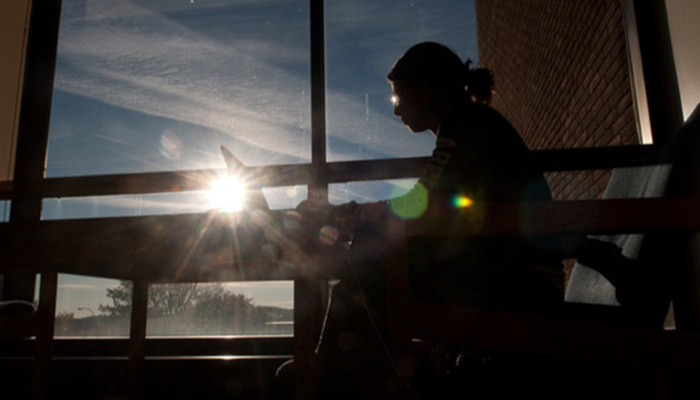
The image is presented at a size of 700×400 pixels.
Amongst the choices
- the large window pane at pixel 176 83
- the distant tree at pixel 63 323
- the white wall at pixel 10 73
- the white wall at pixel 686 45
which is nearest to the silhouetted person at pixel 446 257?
the white wall at pixel 686 45

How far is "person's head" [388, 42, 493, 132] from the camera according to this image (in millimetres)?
1631

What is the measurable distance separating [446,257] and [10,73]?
381cm

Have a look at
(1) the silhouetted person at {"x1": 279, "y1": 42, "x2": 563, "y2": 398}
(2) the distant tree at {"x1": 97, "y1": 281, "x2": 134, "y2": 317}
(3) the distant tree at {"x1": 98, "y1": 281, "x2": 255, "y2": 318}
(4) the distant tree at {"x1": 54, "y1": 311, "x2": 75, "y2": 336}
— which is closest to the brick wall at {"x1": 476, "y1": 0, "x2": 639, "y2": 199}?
(1) the silhouetted person at {"x1": 279, "y1": 42, "x2": 563, "y2": 398}

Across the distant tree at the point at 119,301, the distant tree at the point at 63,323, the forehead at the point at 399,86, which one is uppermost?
the forehead at the point at 399,86

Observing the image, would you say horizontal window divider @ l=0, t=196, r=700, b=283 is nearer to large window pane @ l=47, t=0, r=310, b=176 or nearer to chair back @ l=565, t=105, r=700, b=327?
chair back @ l=565, t=105, r=700, b=327

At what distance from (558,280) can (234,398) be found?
4.91 feet

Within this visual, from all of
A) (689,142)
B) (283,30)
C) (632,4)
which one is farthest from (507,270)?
(283,30)

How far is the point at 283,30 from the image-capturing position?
10.2ft

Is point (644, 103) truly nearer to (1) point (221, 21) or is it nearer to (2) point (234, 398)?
(2) point (234, 398)

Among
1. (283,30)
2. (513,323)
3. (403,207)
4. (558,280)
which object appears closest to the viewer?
(513,323)

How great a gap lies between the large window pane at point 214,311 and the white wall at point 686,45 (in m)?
1.81

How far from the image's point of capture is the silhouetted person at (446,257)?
1.03 meters

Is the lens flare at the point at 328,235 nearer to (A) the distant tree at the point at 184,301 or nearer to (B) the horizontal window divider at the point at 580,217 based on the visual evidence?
(B) the horizontal window divider at the point at 580,217

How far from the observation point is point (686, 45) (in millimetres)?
1899
